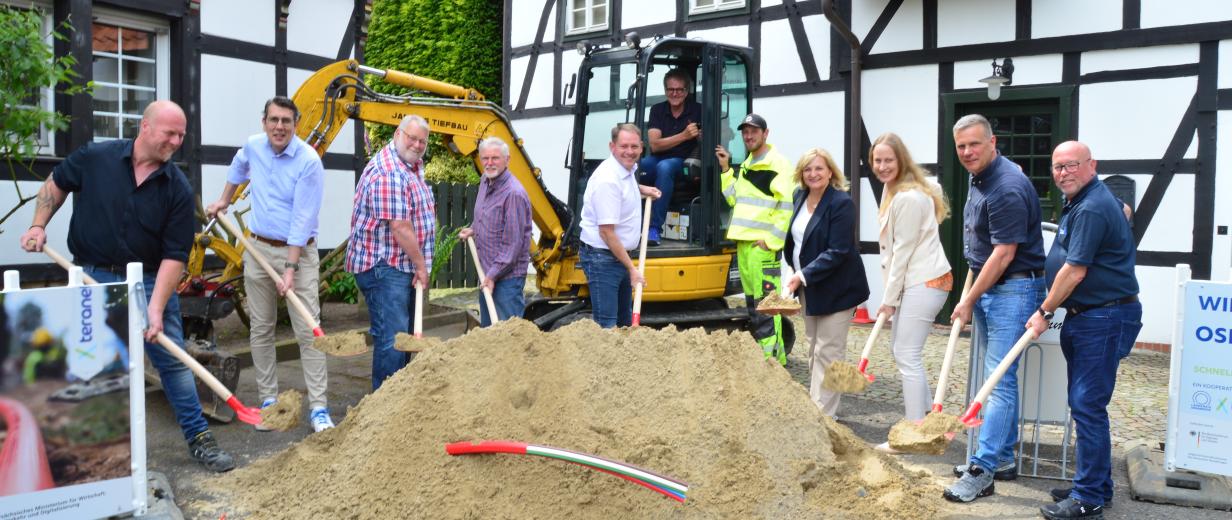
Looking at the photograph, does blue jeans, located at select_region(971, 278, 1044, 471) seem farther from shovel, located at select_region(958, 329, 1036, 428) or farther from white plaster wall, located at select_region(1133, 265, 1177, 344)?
white plaster wall, located at select_region(1133, 265, 1177, 344)

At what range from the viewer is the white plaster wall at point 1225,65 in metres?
8.55

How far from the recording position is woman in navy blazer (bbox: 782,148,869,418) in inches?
226

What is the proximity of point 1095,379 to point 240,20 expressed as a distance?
819cm

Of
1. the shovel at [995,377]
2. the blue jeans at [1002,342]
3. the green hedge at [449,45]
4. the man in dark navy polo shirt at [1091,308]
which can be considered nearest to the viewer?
the man in dark navy polo shirt at [1091,308]

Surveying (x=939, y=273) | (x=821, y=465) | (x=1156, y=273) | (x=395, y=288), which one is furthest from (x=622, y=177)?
(x=1156, y=273)

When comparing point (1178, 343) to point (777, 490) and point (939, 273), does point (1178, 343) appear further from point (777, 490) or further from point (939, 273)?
point (777, 490)

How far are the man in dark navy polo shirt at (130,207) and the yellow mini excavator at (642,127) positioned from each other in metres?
2.33

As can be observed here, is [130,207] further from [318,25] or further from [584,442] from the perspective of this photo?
[318,25]

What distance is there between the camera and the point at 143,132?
4754 millimetres

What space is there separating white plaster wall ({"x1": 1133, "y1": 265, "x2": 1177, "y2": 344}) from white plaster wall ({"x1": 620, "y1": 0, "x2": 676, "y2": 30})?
658 centimetres

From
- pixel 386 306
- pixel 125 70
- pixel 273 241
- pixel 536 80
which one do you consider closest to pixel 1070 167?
pixel 386 306

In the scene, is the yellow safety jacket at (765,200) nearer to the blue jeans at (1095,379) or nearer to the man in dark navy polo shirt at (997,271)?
the man in dark navy polo shirt at (997,271)

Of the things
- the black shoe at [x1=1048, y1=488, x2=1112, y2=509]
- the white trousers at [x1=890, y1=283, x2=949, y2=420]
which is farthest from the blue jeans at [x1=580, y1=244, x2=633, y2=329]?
the black shoe at [x1=1048, y1=488, x2=1112, y2=509]

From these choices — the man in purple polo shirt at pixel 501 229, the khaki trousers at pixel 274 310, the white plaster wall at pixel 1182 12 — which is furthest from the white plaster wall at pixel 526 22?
the khaki trousers at pixel 274 310
